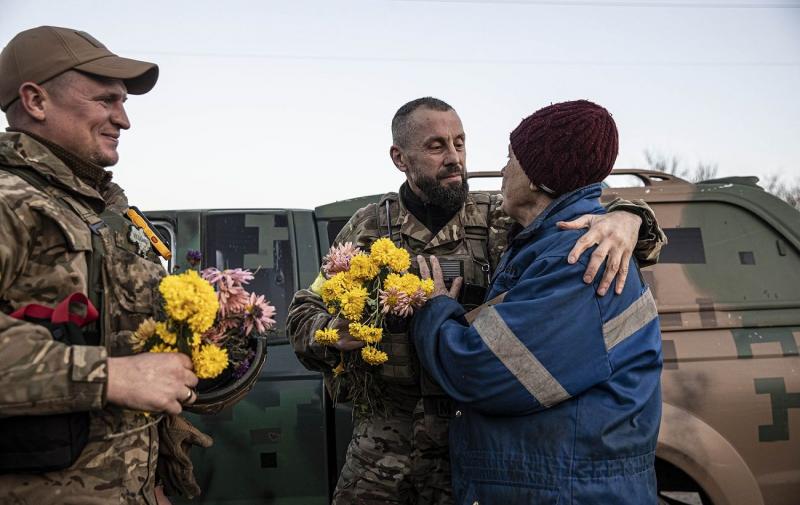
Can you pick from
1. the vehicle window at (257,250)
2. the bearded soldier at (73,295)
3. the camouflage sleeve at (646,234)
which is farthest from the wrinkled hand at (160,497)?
the camouflage sleeve at (646,234)

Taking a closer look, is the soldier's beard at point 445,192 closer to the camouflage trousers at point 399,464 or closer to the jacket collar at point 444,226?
the jacket collar at point 444,226

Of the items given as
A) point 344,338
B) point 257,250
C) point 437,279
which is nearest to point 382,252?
point 437,279

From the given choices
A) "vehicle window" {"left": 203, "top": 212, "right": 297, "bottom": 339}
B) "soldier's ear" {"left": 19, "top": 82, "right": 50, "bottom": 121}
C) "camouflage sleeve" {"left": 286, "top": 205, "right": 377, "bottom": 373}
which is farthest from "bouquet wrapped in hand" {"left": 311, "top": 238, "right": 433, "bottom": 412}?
"vehicle window" {"left": 203, "top": 212, "right": 297, "bottom": 339}

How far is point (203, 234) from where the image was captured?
3.84 meters

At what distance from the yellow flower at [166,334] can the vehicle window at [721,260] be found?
2.40 meters

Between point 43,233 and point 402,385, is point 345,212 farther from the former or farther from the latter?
point 43,233

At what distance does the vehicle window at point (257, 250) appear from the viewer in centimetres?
377

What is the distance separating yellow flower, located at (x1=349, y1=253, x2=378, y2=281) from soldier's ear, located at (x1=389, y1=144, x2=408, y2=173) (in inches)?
37.8

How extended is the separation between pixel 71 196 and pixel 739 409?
2875 mm

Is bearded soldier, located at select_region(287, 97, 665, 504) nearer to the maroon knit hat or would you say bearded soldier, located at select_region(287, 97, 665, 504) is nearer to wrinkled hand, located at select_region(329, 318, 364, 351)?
wrinkled hand, located at select_region(329, 318, 364, 351)

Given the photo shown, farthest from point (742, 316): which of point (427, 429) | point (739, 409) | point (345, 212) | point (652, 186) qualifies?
point (345, 212)

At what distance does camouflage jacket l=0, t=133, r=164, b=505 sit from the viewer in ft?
5.32

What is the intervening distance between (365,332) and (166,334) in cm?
61

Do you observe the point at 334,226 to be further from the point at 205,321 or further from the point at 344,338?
the point at 205,321
